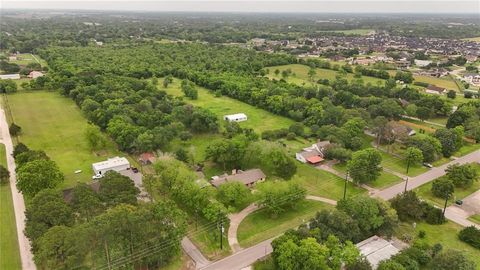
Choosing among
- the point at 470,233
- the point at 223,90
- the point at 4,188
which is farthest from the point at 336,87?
the point at 4,188

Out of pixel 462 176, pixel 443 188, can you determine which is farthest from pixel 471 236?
pixel 462 176

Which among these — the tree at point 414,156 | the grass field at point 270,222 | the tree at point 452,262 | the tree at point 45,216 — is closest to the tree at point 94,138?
the tree at point 45,216

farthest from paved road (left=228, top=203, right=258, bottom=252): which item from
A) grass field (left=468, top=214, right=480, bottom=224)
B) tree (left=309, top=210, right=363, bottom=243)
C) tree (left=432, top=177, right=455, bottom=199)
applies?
grass field (left=468, top=214, right=480, bottom=224)

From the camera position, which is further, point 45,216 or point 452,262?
point 45,216

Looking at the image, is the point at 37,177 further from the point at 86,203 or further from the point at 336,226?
the point at 336,226

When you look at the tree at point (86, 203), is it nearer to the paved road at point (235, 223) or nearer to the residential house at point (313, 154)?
the paved road at point (235, 223)

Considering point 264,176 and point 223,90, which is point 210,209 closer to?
point 264,176
